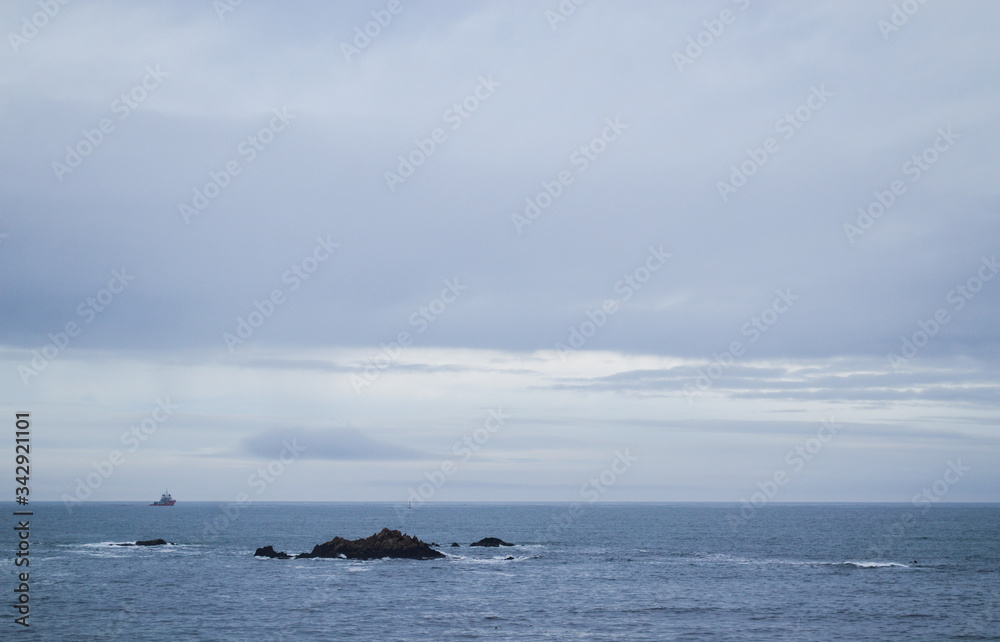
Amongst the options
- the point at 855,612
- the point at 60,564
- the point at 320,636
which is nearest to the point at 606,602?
the point at 855,612

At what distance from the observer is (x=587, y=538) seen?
12344 cm

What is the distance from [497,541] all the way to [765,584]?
149ft

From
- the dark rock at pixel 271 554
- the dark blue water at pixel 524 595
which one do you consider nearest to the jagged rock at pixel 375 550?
the dark rock at pixel 271 554

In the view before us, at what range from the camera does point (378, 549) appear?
288ft

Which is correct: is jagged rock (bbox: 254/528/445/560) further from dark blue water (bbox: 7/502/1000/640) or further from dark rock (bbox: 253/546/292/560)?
dark blue water (bbox: 7/502/1000/640)

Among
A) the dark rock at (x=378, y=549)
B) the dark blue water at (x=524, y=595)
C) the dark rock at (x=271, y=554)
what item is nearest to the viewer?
the dark blue water at (x=524, y=595)

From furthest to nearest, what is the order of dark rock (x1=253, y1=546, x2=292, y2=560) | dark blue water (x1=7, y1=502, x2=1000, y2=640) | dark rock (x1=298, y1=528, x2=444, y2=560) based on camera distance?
dark rock (x1=298, y1=528, x2=444, y2=560) < dark rock (x1=253, y1=546, x2=292, y2=560) < dark blue water (x1=7, y1=502, x2=1000, y2=640)

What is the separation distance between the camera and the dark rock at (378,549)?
286 feet

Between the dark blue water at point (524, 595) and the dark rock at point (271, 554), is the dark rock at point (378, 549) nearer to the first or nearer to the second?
the dark rock at point (271, 554)

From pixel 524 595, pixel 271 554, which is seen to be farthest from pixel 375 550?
pixel 524 595

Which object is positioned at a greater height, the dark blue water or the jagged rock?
the jagged rock

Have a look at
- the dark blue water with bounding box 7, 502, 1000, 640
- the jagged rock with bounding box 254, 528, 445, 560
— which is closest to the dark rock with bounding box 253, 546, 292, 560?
the jagged rock with bounding box 254, 528, 445, 560

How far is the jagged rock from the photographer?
286 feet

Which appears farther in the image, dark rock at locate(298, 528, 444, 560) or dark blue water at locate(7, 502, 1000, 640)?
dark rock at locate(298, 528, 444, 560)
